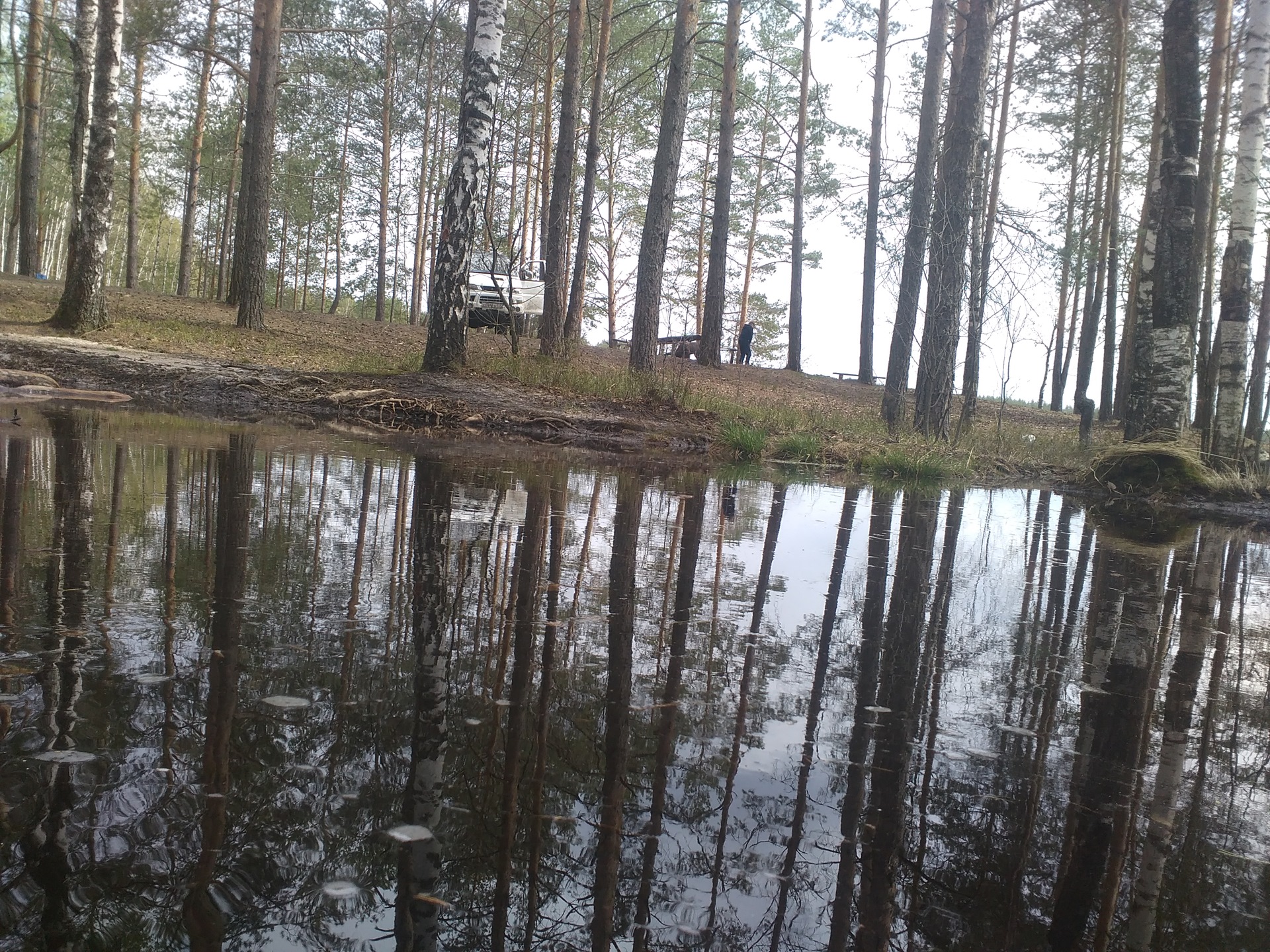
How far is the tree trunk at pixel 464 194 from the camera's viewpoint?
9180mm

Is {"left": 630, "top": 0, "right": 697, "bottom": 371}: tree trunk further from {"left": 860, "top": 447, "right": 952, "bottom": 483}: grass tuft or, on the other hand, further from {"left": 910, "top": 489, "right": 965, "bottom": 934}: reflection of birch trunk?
{"left": 910, "top": 489, "right": 965, "bottom": 934}: reflection of birch trunk

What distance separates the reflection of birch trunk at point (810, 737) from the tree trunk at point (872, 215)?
17731 millimetres

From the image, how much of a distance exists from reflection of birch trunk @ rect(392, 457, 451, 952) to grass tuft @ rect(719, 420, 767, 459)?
6082 mm

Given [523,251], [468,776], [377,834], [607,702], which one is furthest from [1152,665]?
[523,251]

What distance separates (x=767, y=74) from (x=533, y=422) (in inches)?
826

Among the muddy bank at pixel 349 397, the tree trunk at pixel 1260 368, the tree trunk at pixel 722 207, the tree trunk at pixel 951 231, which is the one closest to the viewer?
the muddy bank at pixel 349 397

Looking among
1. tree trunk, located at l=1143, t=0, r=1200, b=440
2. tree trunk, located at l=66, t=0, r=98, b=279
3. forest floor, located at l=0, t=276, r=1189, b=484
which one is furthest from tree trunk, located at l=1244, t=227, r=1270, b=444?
tree trunk, located at l=66, t=0, r=98, b=279

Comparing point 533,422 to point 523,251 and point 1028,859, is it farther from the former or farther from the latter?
point 523,251

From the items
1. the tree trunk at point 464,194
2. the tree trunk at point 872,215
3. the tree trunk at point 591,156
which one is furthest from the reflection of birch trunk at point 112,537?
the tree trunk at point 872,215

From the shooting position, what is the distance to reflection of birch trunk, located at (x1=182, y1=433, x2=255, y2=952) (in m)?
1.07

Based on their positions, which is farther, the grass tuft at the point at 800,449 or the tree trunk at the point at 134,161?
the tree trunk at the point at 134,161

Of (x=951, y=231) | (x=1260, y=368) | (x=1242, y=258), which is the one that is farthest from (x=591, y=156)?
(x=1260, y=368)

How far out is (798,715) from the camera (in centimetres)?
196

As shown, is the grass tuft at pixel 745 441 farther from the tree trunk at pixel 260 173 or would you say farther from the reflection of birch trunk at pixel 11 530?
the tree trunk at pixel 260 173
